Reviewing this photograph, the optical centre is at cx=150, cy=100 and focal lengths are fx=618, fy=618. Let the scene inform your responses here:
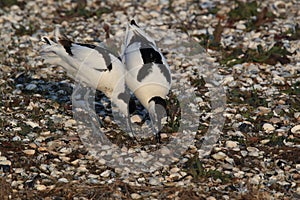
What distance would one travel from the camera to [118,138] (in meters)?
7.04

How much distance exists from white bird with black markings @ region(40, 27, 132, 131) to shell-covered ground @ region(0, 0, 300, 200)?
1.05 ft

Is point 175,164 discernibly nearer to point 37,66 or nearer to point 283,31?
point 37,66

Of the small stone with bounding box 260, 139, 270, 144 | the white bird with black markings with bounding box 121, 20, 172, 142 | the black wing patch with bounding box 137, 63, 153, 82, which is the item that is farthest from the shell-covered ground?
the black wing patch with bounding box 137, 63, 153, 82

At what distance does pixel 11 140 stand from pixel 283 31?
4757 millimetres

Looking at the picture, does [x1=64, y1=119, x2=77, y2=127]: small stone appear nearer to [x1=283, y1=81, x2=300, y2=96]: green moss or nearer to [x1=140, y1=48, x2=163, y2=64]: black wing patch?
[x1=140, y1=48, x2=163, y2=64]: black wing patch

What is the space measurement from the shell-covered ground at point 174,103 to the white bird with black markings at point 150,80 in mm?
305

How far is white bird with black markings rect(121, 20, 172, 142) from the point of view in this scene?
706cm

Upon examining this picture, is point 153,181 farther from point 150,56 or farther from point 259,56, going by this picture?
point 259,56

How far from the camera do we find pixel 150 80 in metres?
7.07

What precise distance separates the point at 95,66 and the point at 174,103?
1.10 metres

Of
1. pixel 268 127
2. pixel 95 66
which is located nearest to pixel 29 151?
pixel 95 66

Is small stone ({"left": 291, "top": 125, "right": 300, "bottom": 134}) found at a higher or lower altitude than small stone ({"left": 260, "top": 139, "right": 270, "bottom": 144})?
higher

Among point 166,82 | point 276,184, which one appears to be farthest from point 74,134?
point 276,184

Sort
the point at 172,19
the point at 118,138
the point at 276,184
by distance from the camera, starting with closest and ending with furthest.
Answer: the point at 276,184, the point at 118,138, the point at 172,19
